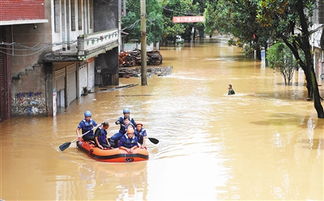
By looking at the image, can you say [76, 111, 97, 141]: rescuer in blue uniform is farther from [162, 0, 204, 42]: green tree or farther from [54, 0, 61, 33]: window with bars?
[162, 0, 204, 42]: green tree

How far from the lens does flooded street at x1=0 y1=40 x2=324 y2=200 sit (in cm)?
1494

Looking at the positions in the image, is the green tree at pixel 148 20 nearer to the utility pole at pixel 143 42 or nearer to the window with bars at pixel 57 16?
the utility pole at pixel 143 42

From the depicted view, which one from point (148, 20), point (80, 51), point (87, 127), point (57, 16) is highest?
point (148, 20)

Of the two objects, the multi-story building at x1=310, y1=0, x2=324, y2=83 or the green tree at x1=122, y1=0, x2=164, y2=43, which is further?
the green tree at x1=122, y1=0, x2=164, y2=43

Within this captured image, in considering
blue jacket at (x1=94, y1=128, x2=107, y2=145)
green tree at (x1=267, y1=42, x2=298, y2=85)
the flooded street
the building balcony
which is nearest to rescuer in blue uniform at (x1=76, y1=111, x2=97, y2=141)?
the flooded street

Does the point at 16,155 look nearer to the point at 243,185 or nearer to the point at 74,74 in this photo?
the point at 243,185

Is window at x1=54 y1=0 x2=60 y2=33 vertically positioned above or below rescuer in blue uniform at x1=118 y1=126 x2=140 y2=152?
above

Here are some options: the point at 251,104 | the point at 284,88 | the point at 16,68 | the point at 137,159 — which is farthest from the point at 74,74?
the point at 137,159

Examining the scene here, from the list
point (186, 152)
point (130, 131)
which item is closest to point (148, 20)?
point (186, 152)

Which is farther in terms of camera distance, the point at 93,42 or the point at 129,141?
the point at 93,42

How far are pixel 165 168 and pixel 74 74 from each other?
53.1ft

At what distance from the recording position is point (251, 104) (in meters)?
30.1

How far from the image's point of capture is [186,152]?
63.7 ft

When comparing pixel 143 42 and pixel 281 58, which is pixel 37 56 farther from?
pixel 281 58
